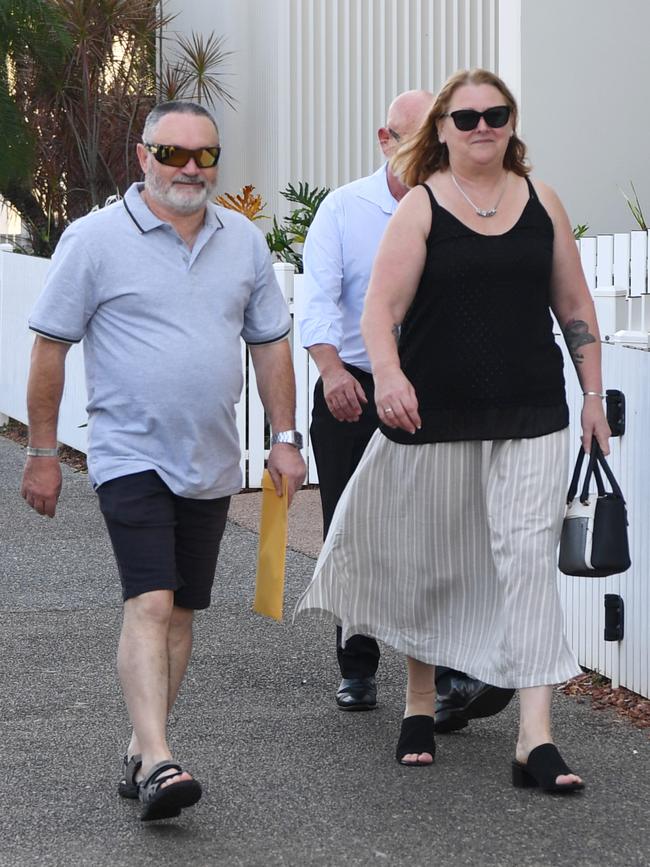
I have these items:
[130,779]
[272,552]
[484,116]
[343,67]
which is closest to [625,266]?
[484,116]

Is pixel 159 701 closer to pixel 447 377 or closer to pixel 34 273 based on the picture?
pixel 447 377

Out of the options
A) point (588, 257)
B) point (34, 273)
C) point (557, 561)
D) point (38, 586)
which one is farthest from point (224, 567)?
point (34, 273)

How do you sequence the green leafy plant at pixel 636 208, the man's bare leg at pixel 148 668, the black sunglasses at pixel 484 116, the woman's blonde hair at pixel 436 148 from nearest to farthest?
the man's bare leg at pixel 148 668 → the black sunglasses at pixel 484 116 → the woman's blonde hair at pixel 436 148 → the green leafy plant at pixel 636 208

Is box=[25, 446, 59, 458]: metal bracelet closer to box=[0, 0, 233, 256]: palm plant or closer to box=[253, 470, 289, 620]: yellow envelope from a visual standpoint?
box=[253, 470, 289, 620]: yellow envelope

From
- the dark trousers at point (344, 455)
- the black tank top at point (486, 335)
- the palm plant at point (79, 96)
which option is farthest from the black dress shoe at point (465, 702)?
the palm plant at point (79, 96)

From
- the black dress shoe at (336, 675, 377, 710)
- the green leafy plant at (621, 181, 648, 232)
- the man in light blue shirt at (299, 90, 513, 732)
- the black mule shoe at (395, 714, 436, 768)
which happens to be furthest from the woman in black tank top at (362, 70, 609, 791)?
the green leafy plant at (621, 181, 648, 232)

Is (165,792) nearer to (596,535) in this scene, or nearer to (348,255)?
(596,535)

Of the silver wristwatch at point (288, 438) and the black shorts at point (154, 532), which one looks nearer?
the black shorts at point (154, 532)

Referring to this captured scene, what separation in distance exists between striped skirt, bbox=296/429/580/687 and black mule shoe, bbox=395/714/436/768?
7.9 inches

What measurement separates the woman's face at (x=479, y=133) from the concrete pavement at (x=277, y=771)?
1.78 meters

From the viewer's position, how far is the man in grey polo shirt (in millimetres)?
4383

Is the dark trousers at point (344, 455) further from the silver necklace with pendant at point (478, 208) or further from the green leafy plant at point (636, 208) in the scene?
the green leafy plant at point (636, 208)

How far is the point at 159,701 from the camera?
4.31 m

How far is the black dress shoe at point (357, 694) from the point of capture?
5539mm
